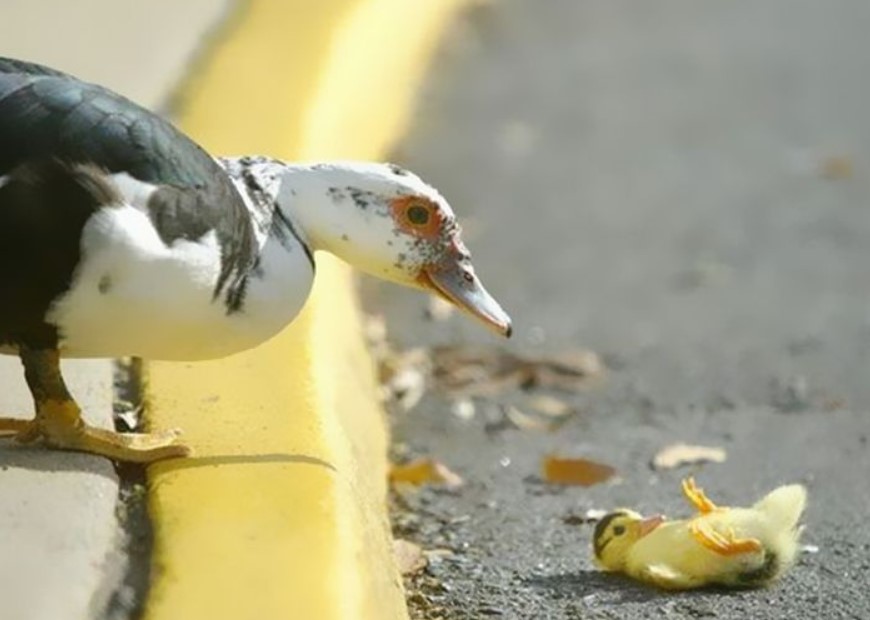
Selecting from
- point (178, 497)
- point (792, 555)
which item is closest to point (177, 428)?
point (178, 497)

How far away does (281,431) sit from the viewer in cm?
334

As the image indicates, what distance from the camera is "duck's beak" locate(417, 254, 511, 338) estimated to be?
11.2 ft

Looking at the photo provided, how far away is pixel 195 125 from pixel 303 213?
1.35 metres

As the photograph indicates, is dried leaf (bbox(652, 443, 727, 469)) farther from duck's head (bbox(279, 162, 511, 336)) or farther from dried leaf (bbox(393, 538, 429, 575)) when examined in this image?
duck's head (bbox(279, 162, 511, 336))

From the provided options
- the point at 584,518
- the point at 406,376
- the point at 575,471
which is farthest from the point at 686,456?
the point at 406,376

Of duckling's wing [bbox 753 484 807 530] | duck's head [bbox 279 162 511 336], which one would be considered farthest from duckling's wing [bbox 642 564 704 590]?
duck's head [bbox 279 162 511 336]

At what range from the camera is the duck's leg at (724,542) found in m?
3.21

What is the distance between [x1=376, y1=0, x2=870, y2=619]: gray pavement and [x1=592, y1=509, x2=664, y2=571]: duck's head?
4 centimetres

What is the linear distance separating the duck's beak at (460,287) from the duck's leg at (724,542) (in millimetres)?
447

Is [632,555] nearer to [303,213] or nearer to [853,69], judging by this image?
[303,213]

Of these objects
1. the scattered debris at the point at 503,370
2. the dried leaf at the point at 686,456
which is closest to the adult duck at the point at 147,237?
the dried leaf at the point at 686,456

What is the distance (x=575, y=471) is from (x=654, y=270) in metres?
1.82

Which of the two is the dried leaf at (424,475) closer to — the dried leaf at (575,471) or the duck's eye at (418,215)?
the dried leaf at (575,471)

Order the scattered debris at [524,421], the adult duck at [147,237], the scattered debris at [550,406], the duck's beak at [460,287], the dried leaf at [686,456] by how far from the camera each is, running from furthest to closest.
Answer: the scattered debris at [550,406] < the scattered debris at [524,421] < the dried leaf at [686,456] < the duck's beak at [460,287] < the adult duck at [147,237]
